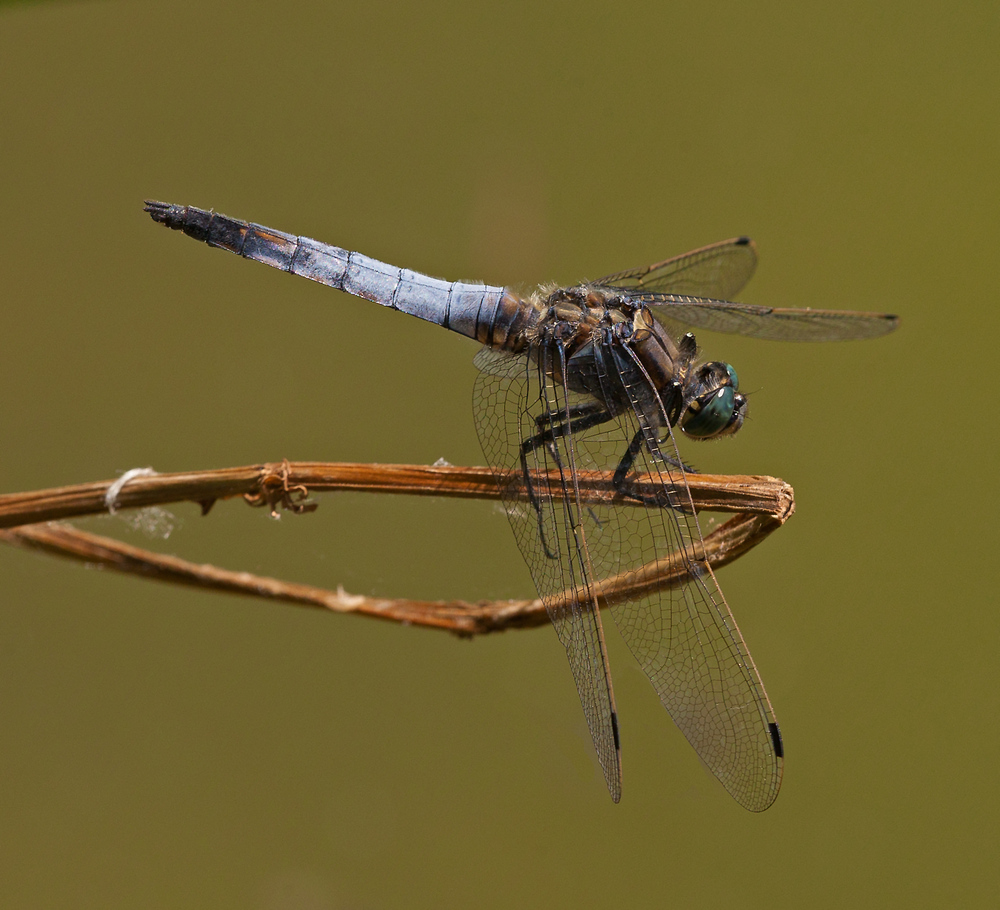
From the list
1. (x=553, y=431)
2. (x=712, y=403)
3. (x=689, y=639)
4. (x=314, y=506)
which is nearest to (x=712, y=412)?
(x=712, y=403)

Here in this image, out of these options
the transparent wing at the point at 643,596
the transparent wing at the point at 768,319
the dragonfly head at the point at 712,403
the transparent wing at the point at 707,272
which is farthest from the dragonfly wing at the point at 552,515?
the transparent wing at the point at 707,272

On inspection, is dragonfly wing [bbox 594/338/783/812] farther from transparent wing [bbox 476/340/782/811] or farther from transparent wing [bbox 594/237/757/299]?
transparent wing [bbox 594/237/757/299]

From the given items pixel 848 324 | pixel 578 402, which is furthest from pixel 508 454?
pixel 848 324

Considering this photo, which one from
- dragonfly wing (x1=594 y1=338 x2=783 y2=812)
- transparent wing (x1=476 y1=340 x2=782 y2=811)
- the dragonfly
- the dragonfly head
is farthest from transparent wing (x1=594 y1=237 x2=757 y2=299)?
dragonfly wing (x1=594 y1=338 x2=783 y2=812)

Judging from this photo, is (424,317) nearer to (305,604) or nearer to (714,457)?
(305,604)

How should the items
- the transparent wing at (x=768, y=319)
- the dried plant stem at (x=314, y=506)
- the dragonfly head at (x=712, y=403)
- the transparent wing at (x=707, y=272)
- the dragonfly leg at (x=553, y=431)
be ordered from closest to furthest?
the dried plant stem at (x=314, y=506) → the dragonfly leg at (x=553, y=431) → the dragonfly head at (x=712, y=403) → the transparent wing at (x=768, y=319) → the transparent wing at (x=707, y=272)

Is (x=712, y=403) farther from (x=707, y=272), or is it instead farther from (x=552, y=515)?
(x=707, y=272)

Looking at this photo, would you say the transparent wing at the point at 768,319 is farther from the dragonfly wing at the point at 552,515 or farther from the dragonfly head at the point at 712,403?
the dragonfly wing at the point at 552,515

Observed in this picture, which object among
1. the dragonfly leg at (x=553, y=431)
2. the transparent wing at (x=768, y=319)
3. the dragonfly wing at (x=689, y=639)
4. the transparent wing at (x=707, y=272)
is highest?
the transparent wing at (x=707, y=272)
